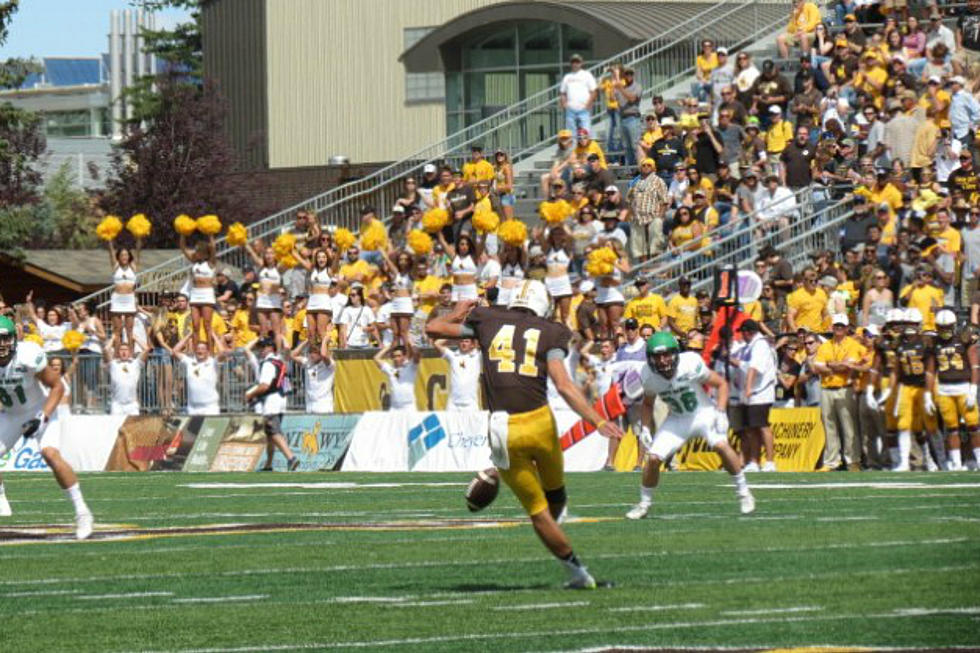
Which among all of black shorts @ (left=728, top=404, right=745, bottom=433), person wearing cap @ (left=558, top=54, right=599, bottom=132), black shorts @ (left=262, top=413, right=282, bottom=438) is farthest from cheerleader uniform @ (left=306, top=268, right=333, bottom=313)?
black shorts @ (left=728, top=404, right=745, bottom=433)

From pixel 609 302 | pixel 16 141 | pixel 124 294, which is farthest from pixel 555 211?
pixel 16 141

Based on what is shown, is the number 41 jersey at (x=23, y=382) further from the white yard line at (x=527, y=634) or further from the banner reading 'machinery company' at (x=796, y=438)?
the banner reading 'machinery company' at (x=796, y=438)

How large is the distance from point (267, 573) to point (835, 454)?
1364cm

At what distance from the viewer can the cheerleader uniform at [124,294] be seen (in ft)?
110

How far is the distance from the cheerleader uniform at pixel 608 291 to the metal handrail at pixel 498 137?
1088cm

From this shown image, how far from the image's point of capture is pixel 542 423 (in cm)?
1291

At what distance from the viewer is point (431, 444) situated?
28953 millimetres

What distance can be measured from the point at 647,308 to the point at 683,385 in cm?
1114

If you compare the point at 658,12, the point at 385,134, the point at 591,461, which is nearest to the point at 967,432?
the point at 591,461

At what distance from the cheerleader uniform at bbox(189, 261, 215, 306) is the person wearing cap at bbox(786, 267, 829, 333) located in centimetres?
944

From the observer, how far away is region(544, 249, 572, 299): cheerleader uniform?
97.1 feet

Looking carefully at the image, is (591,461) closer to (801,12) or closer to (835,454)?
(835,454)

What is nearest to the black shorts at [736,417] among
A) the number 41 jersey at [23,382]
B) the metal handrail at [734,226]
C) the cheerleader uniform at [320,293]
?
the metal handrail at [734,226]

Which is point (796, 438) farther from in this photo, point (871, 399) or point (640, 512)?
point (640, 512)
